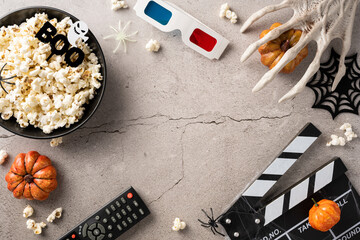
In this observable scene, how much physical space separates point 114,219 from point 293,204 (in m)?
0.97

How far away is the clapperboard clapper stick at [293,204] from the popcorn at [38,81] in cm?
99

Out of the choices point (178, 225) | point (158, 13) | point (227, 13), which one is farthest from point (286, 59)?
point (178, 225)

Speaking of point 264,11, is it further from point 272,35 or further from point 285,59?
point 285,59

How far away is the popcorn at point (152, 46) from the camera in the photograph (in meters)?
1.83

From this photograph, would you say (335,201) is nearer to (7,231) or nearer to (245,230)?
(245,230)

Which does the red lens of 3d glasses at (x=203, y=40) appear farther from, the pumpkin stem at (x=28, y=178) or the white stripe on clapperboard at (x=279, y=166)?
the pumpkin stem at (x=28, y=178)

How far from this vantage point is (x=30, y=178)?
5.73 feet

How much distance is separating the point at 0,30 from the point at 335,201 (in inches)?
76.8

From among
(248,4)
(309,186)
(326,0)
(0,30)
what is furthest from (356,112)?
(0,30)

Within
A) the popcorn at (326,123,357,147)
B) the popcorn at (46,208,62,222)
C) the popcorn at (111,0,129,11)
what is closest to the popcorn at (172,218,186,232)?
the popcorn at (46,208,62,222)

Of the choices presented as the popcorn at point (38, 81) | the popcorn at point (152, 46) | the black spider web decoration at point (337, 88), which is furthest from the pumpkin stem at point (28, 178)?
the black spider web decoration at point (337, 88)

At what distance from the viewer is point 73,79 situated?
5.30ft

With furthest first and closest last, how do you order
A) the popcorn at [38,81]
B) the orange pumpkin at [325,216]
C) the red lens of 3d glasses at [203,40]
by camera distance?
the red lens of 3d glasses at [203,40] → the orange pumpkin at [325,216] → the popcorn at [38,81]

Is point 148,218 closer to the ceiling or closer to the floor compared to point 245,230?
closer to the floor
